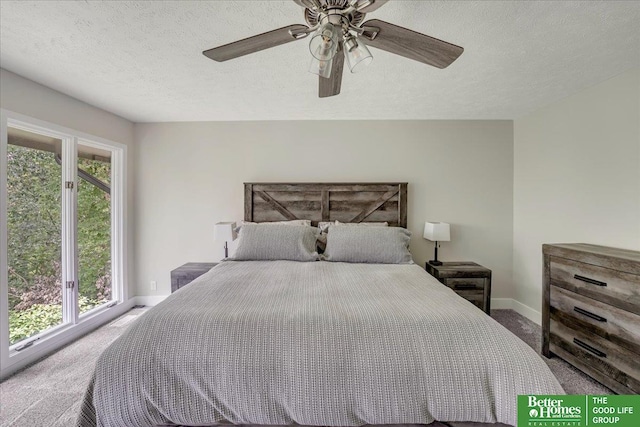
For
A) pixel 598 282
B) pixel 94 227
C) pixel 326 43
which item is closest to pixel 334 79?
pixel 326 43

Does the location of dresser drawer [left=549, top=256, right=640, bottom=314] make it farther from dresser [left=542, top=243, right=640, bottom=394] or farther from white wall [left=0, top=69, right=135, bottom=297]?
white wall [left=0, top=69, right=135, bottom=297]

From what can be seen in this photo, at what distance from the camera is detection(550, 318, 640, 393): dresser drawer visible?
167cm

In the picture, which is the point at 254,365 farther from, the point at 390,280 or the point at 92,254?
the point at 92,254

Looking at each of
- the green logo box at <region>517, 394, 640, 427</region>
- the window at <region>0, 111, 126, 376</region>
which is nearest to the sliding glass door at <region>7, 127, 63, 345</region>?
the window at <region>0, 111, 126, 376</region>

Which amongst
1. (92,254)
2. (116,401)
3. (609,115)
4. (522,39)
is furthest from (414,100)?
(92,254)

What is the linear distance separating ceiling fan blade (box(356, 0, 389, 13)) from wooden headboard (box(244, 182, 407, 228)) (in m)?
2.14

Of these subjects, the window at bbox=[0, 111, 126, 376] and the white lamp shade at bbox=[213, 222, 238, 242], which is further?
the white lamp shade at bbox=[213, 222, 238, 242]

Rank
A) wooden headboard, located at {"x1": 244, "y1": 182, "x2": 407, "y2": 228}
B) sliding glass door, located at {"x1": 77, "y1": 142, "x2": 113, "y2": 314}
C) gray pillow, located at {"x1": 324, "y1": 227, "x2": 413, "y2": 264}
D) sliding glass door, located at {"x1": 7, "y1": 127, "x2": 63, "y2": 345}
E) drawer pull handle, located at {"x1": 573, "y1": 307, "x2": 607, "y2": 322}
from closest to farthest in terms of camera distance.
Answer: drawer pull handle, located at {"x1": 573, "y1": 307, "x2": 607, "y2": 322} < sliding glass door, located at {"x1": 7, "y1": 127, "x2": 63, "y2": 345} < gray pillow, located at {"x1": 324, "y1": 227, "x2": 413, "y2": 264} < sliding glass door, located at {"x1": 77, "y1": 142, "x2": 113, "y2": 314} < wooden headboard, located at {"x1": 244, "y1": 182, "x2": 407, "y2": 228}

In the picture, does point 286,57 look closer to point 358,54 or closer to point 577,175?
point 358,54

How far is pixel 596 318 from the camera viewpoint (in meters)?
1.86

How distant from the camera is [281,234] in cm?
263

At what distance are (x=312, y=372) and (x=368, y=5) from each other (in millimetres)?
1527

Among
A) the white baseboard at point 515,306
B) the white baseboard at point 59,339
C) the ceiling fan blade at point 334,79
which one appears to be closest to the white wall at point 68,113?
the white baseboard at point 59,339

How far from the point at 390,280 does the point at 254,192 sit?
2.01 metres
